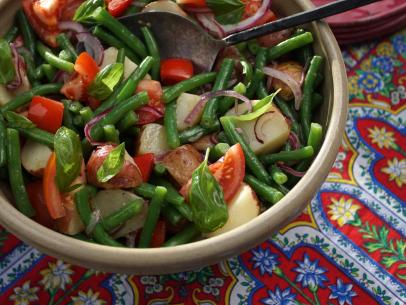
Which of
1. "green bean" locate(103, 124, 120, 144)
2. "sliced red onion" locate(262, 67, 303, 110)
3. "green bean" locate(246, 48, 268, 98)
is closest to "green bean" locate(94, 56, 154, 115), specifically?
"green bean" locate(103, 124, 120, 144)

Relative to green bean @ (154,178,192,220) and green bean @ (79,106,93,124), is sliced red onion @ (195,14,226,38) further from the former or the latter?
green bean @ (154,178,192,220)

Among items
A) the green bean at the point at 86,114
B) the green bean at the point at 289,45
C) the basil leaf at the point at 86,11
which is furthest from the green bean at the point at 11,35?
the green bean at the point at 289,45

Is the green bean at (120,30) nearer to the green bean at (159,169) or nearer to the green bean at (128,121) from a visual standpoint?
the green bean at (128,121)

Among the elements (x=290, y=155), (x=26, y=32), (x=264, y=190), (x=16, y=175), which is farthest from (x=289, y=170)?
(x=26, y=32)

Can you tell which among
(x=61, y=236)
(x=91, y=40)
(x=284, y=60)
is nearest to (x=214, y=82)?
(x=284, y=60)

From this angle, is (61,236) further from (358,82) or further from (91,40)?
(358,82)

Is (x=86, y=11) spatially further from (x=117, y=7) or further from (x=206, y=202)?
(x=206, y=202)
